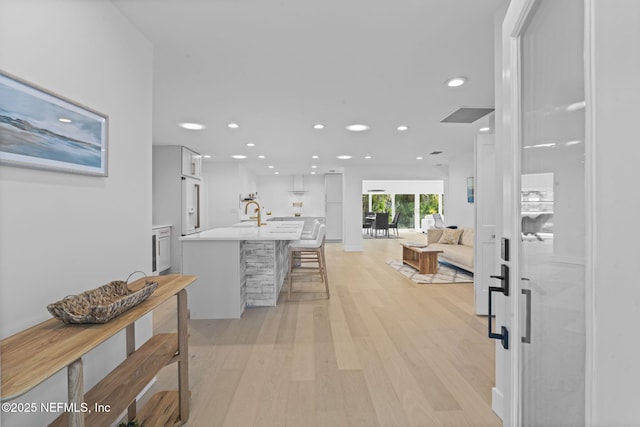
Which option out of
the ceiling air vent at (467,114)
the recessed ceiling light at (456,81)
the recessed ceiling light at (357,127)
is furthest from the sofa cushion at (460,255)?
the recessed ceiling light at (456,81)

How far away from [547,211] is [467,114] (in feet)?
11.1

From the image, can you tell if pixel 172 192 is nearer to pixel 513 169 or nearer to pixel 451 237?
pixel 451 237

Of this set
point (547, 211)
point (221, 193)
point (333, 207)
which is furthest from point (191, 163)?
point (547, 211)

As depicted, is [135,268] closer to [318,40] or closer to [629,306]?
[318,40]

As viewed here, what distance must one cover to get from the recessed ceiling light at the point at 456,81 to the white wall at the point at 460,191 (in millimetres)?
4020

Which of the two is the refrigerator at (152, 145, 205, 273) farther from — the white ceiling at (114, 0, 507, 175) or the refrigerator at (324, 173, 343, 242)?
the refrigerator at (324, 173, 343, 242)

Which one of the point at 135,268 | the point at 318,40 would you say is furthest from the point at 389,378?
the point at 318,40

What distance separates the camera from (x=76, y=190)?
4.95ft

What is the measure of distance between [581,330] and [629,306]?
327 mm

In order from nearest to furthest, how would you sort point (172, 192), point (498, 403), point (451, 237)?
point (498, 403), point (172, 192), point (451, 237)

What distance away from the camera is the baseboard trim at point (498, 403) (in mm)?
1763

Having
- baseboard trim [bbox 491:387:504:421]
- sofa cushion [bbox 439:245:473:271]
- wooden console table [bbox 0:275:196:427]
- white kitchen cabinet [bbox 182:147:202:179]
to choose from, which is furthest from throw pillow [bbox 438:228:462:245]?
wooden console table [bbox 0:275:196:427]

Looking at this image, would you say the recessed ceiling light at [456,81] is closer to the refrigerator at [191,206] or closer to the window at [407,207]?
the refrigerator at [191,206]

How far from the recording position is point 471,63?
8.14 feet
